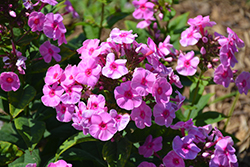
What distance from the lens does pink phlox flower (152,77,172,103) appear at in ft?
5.30

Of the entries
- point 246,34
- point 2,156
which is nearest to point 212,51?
point 2,156

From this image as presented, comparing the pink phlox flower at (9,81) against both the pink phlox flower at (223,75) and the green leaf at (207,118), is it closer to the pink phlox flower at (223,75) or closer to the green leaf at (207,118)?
the pink phlox flower at (223,75)

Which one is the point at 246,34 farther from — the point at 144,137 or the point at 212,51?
the point at 144,137

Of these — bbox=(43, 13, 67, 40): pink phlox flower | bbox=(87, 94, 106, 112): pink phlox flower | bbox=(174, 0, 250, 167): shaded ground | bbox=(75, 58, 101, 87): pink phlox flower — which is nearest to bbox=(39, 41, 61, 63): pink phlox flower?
bbox=(43, 13, 67, 40): pink phlox flower

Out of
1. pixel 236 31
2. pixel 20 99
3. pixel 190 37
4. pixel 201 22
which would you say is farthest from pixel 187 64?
pixel 236 31

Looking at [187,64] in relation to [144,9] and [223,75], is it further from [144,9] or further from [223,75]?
[144,9]

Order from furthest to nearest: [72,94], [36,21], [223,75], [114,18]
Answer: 1. [114,18]
2. [223,75]
3. [36,21]
4. [72,94]

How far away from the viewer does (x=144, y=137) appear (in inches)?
84.0

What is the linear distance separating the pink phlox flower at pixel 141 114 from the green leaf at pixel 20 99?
0.93 meters

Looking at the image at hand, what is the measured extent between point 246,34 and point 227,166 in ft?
12.4

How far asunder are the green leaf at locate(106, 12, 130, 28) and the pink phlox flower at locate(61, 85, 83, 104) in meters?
1.64

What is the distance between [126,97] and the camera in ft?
5.27

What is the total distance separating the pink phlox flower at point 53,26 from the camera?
1.97 meters

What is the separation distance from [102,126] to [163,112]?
0.42 meters
